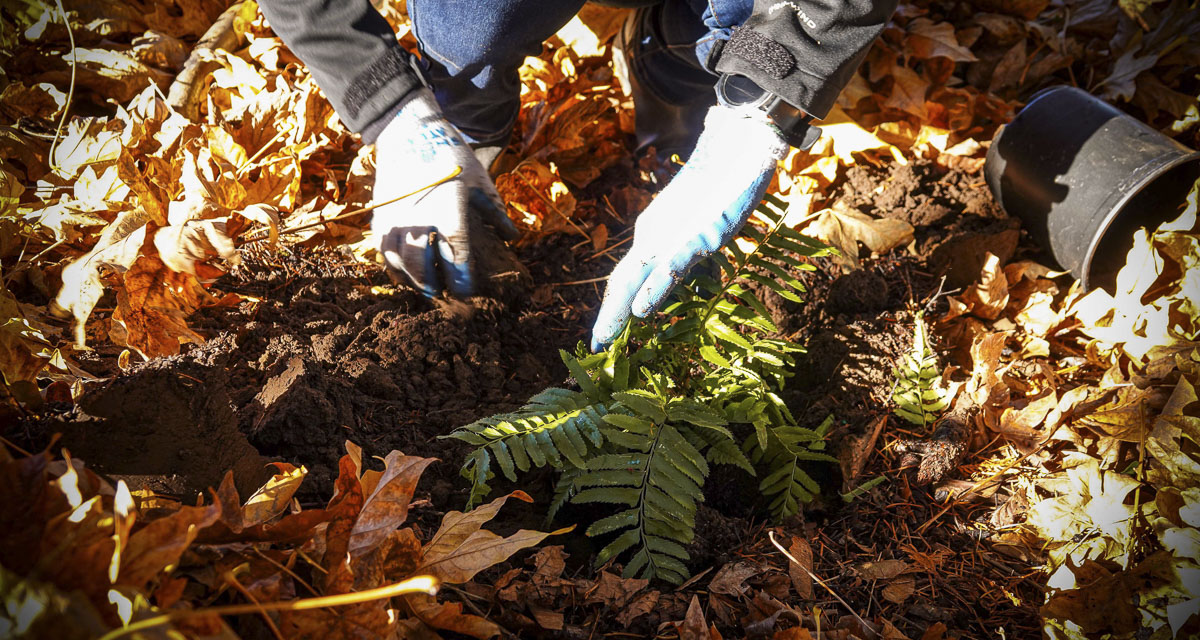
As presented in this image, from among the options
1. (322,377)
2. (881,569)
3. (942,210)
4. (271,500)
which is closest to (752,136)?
(942,210)

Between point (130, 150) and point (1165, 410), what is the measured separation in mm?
2683

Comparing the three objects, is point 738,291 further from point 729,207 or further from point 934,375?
point 934,375

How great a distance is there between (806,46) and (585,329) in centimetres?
96

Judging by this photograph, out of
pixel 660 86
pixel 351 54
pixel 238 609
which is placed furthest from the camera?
pixel 660 86

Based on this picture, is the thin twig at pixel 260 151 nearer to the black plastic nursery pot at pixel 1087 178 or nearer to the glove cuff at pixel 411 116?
the glove cuff at pixel 411 116

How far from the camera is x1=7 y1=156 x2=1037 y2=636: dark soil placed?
126 cm

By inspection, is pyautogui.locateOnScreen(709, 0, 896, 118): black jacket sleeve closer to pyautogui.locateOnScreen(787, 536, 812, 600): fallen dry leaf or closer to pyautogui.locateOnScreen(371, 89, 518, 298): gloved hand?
pyautogui.locateOnScreen(371, 89, 518, 298): gloved hand

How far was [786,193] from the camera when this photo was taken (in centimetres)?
242

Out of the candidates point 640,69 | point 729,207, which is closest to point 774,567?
point 729,207

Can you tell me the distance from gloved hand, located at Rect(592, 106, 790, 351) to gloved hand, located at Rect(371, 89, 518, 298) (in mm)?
474

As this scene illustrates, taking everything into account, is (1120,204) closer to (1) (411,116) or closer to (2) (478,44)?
(2) (478,44)

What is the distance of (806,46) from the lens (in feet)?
5.36

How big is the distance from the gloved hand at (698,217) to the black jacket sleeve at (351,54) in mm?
875

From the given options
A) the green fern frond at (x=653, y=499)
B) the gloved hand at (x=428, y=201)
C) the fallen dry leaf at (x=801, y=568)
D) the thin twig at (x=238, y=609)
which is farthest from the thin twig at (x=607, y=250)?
the thin twig at (x=238, y=609)
